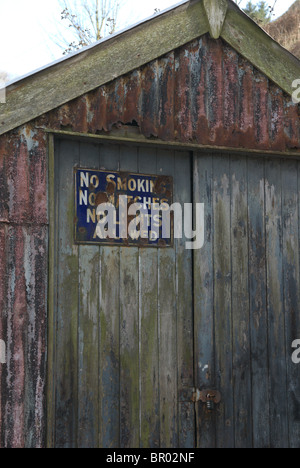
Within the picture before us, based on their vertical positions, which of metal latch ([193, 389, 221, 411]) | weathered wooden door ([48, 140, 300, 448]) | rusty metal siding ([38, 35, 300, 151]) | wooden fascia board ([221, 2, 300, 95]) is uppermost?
wooden fascia board ([221, 2, 300, 95])

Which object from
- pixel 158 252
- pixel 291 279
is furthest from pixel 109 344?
pixel 291 279

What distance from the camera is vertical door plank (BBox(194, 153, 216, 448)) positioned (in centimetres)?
426

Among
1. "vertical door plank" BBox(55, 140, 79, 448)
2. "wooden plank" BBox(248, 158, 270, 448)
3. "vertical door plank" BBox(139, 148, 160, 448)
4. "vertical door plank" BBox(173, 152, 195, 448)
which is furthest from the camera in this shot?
"wooden plank" BBox(248, 158, 270, 448)

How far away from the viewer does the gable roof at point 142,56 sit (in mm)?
3816

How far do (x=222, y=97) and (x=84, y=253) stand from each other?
148 centimetres

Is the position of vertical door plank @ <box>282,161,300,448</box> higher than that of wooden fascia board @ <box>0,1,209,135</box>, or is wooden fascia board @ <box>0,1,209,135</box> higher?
wooden fascia board @ <box>0,1,209,135</box>

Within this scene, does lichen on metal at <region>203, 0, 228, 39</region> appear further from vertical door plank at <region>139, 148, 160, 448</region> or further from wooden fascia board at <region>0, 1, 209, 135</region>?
vertical door plank at <region>139, 148, 160, 448</region>

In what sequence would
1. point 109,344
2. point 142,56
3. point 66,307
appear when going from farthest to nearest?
point 142,56, point 109,344, point 66,307

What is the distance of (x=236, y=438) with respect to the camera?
4.35m

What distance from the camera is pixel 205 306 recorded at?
4.35 m

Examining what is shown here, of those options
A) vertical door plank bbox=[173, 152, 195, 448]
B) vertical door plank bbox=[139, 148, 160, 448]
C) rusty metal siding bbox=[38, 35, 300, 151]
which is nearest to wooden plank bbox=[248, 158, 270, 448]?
rusty metal siding bbox=[38, 35, 300, 151]

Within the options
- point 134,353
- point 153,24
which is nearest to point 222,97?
point 153,24

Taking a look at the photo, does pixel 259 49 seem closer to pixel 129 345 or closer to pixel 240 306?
pixel 240 306

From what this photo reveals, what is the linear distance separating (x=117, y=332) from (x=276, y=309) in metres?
1.23
